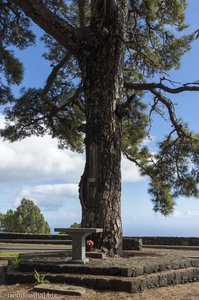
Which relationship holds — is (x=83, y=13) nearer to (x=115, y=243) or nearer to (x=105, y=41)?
(x=105, y=41)

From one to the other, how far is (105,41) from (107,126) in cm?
221

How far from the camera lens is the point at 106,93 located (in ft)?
35.6

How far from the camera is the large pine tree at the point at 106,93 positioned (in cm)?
1059

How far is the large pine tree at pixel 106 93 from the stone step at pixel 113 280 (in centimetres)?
194

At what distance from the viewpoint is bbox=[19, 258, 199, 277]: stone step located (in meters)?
7.88

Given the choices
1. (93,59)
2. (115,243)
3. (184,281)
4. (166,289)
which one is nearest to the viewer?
(166,289)

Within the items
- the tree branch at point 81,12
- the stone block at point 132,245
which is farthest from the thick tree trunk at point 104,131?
the stone block at point 132,245

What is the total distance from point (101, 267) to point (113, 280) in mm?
597

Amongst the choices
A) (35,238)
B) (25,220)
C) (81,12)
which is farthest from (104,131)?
(25,220)

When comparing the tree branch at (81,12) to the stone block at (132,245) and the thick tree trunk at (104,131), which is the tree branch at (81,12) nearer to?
the thick tree trunk at (104,131)

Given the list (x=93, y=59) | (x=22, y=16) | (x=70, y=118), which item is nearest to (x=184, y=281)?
(x=93, y=59)

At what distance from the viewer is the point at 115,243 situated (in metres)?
10.2

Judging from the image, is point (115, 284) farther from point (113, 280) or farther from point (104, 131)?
point (104, 131)

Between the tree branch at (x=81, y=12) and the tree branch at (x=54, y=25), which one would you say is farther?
the tree branch at (x=81, y=12)
